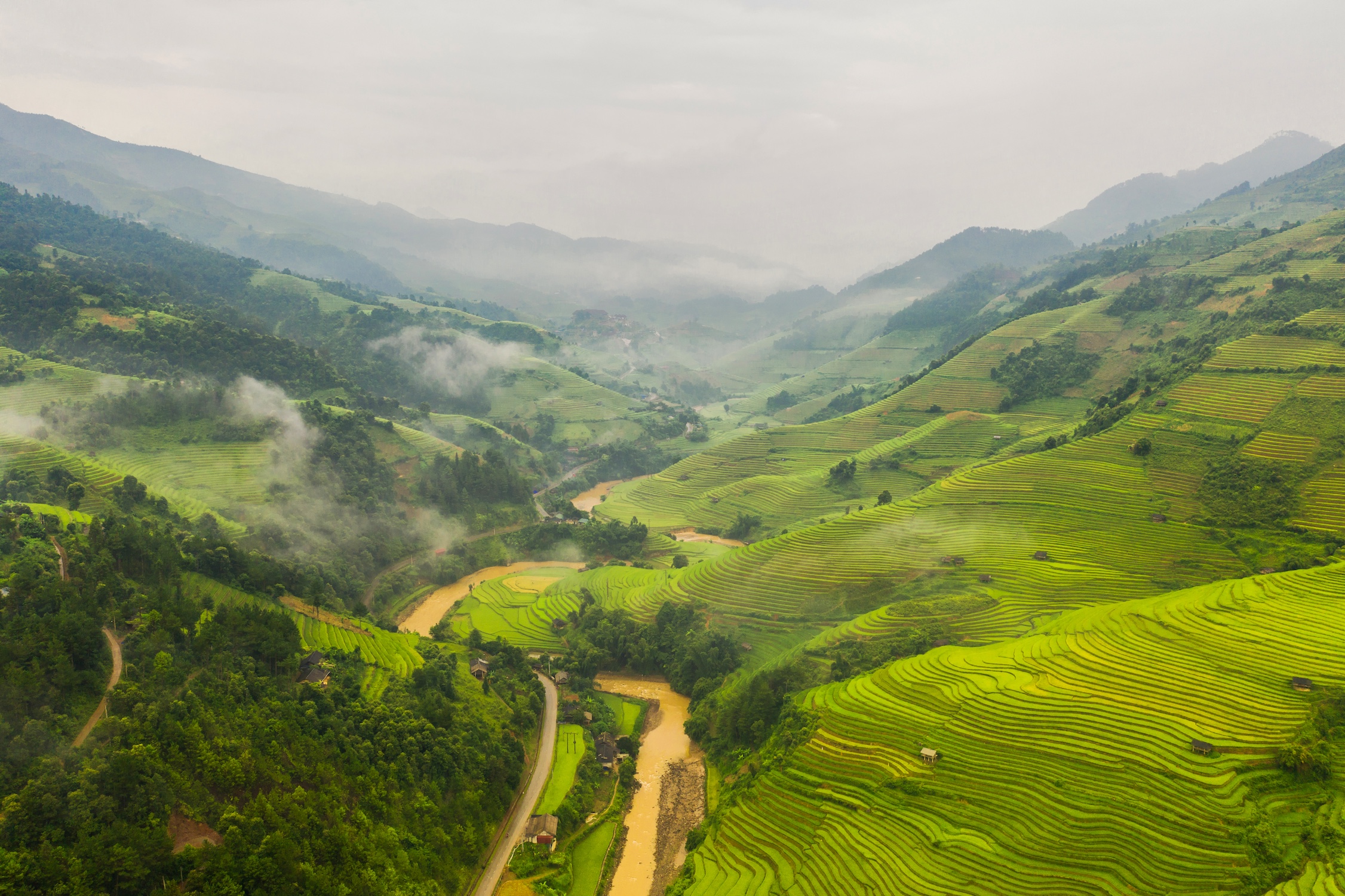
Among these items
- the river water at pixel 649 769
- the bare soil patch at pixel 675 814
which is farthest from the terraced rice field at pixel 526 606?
the bare soil patch at pixel 675 814

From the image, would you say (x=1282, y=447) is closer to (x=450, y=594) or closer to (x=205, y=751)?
(x=205, y=751)

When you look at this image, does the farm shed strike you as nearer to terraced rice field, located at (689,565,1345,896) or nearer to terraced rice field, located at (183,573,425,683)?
terraced rice field, located at (689,565,1345,896)

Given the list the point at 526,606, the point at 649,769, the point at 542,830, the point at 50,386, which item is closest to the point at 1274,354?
the point at 649,769

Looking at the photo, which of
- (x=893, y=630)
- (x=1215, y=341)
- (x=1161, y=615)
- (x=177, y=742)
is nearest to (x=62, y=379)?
(x=177, y=742)

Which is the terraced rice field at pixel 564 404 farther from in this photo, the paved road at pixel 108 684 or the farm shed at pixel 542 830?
the paved road at pixel 108 684

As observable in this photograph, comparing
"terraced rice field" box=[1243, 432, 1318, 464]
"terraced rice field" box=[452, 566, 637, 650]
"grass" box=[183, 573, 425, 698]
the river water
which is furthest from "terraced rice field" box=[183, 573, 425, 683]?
"terraced rice field" box=[1243, 432, 1318, 464]

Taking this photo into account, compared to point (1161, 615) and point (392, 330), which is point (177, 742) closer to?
point (1161, 615)

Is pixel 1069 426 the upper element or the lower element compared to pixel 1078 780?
upper

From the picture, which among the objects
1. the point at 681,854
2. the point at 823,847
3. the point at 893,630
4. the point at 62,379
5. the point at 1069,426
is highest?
the point at 1069,426
